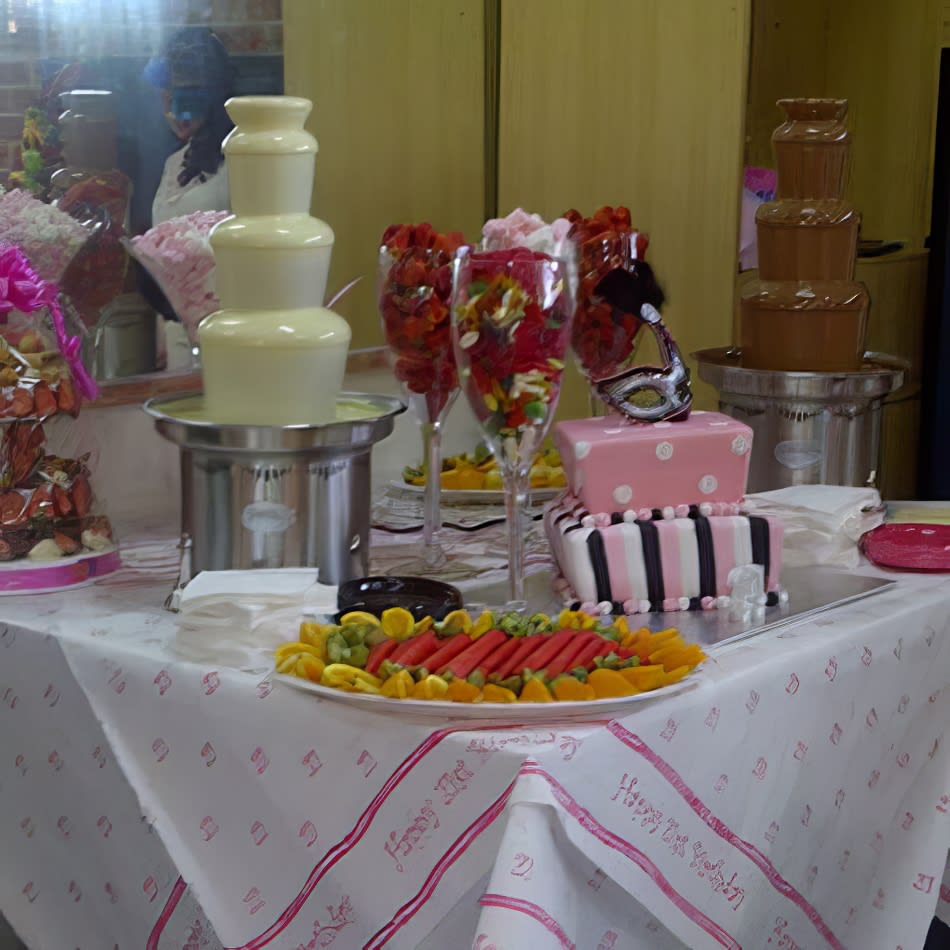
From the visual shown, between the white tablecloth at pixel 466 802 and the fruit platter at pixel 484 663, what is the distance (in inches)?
0.9

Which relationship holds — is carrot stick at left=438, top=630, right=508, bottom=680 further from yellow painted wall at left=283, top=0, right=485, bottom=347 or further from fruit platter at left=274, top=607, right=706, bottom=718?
yellow painted wall at left=283, top=0, right=485, bottom=347

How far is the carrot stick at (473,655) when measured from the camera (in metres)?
1.12

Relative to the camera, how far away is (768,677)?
1.23m

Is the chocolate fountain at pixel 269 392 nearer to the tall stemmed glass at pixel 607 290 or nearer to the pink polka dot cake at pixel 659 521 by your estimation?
the pink polka dot cake at pixel 659 521

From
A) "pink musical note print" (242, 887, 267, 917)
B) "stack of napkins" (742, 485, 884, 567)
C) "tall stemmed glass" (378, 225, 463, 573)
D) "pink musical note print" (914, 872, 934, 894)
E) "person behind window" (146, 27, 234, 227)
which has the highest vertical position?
"person behind window" (146, 27, 234, 227)

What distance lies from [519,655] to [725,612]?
34cm

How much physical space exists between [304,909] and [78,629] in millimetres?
382

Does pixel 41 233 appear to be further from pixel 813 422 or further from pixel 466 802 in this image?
pixel 813 422

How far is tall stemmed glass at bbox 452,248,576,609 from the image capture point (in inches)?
50.8

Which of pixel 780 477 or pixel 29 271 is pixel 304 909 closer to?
pixel 29 271

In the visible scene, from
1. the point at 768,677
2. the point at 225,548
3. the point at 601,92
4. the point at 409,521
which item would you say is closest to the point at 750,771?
the point at 768,677

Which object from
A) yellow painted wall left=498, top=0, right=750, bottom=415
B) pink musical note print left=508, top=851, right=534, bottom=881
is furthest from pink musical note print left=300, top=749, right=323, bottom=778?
yellow painted wall left=498, top=0, right=750, bottom=415

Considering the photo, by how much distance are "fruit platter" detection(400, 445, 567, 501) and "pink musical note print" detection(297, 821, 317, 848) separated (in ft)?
2.68

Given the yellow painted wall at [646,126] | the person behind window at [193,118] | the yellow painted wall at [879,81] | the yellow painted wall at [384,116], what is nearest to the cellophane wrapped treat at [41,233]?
the person behind window at [193,118]
